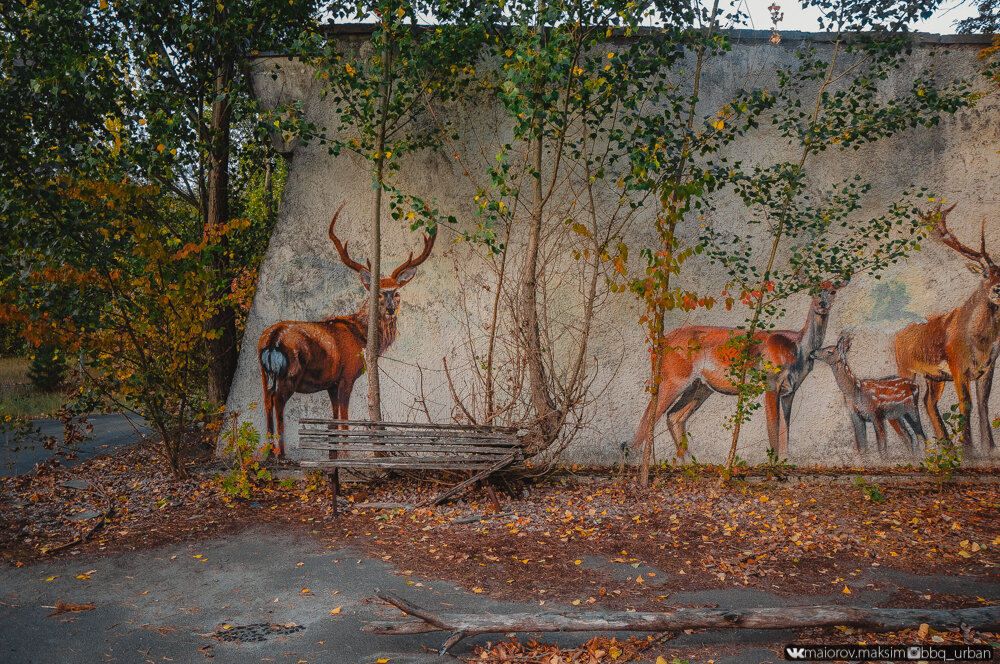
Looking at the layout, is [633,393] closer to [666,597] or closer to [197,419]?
[666,597]

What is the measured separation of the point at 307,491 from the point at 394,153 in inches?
146

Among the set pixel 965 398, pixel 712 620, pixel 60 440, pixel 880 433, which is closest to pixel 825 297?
pixel 880 433

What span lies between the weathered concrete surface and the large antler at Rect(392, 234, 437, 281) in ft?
10.7

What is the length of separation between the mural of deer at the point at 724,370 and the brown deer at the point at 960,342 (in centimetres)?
100

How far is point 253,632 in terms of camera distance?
4055 mm

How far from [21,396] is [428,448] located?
12.8 meters

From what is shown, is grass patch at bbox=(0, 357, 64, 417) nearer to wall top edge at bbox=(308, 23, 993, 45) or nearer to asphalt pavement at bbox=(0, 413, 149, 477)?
asphalt pavement at bbox=(0, 413, 149, 477)

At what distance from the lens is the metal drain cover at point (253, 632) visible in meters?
3.96

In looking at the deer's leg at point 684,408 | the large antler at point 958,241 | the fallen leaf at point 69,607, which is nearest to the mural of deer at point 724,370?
the deer's leg at point 684,408

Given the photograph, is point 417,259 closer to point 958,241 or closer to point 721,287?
point 721,287

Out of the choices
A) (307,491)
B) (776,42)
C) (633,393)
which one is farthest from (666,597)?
(776,42)

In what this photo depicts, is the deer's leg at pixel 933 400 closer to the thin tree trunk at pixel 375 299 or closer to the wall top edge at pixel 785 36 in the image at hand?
the wall top edge at pixel 785 36

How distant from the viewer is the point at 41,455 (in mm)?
9352

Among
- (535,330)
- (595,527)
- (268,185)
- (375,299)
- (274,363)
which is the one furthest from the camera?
(268,185)
